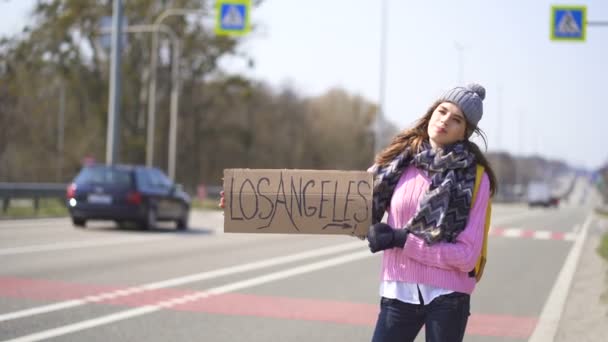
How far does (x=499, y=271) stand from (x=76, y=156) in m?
38.3

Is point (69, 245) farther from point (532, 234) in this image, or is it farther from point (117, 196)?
point (532, 234)

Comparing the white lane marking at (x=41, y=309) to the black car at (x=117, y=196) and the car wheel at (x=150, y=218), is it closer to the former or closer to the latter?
the black car at (x=117, y=196)

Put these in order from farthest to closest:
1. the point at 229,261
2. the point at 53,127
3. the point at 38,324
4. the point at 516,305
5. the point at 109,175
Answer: the point at 53,127 < the point at 109,175 < the point at 229,261 < the point at 516,305 < the point at 38,324

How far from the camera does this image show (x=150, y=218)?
21.0 metres

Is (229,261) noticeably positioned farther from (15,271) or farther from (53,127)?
(53,127)

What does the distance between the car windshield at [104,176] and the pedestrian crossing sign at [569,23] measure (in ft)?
37.6

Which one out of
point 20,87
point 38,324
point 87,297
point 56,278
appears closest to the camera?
point 38,324

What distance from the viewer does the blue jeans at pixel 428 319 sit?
12.5 feet

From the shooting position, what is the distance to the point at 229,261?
47.5ft

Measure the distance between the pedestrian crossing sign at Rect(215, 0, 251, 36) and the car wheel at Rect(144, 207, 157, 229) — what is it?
8.03 metres

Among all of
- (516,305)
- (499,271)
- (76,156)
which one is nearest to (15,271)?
(516,305)

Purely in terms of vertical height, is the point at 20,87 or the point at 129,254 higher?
the point at 20,87

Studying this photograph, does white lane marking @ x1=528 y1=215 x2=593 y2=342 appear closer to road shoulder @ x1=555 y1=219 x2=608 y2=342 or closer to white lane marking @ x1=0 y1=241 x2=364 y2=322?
road shoulder @ x1=555 y1=219 x2=608 y2=342

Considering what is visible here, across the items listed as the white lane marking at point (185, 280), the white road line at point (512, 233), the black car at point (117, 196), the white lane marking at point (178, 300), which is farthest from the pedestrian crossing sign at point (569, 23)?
the black car at point (117, 196)
